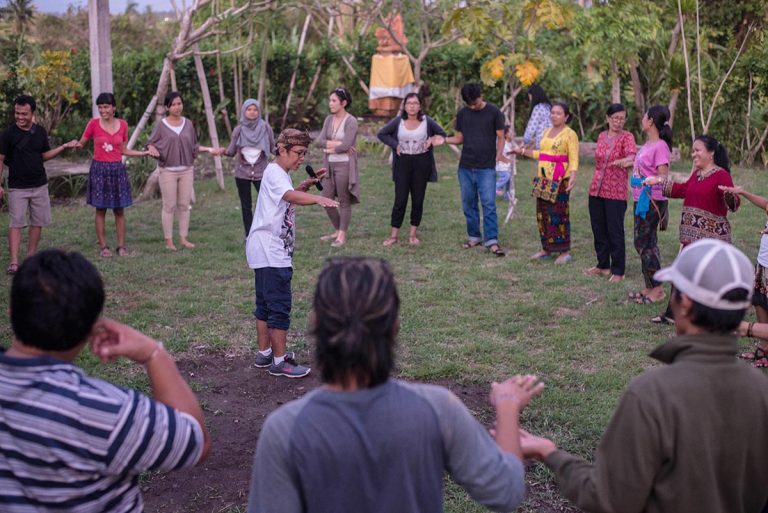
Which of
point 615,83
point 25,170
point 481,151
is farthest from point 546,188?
point 615,83

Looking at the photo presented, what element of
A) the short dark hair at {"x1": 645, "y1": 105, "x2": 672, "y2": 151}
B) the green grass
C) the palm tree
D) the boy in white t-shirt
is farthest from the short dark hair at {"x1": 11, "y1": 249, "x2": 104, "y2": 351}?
the palm tree

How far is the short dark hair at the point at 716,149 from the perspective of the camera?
20.7 ft

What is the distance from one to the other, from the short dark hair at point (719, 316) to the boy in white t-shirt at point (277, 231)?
3.45m

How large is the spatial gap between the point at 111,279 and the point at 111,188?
1387 millimetres

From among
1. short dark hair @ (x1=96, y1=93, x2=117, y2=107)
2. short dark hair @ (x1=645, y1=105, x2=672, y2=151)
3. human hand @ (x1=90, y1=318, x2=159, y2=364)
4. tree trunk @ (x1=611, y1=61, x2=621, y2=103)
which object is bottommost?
human hand @ (x1=90, y1=318, x2=159, y2=364)

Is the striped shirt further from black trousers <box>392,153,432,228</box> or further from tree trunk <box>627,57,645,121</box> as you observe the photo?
tree trunk <box>627,57,645,121</box>

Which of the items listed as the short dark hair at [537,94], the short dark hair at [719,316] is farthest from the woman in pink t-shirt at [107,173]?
the short dark hair at [719,316]

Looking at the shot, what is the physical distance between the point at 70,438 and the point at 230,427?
3.16 meters

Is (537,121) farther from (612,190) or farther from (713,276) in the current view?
(713,276)

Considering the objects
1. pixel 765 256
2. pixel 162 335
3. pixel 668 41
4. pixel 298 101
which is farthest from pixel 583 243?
pixel 298 101

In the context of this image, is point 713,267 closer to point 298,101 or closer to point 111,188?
point 111,188

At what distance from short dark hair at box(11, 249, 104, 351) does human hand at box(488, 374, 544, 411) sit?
109cm

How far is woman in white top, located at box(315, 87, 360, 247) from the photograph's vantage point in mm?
9773

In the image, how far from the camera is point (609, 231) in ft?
27.9
